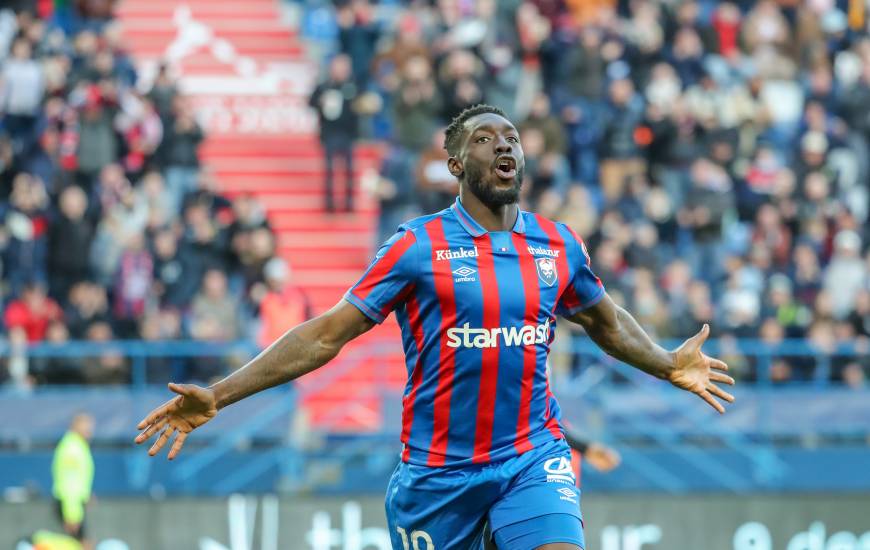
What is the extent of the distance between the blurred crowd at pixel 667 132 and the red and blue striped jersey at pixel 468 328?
30.3ft

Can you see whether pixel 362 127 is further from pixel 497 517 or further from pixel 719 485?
pixel 497 517

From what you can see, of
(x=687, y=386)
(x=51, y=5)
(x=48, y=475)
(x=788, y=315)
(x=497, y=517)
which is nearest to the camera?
(x=497, y=517)

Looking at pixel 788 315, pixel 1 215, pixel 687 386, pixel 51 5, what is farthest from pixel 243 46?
pixel 687 386

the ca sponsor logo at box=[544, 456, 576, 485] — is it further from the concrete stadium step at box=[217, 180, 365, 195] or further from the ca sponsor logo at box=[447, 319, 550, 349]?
the concrete stadium step at box=[217, 180, 365, 195]

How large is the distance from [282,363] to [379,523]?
258 inches

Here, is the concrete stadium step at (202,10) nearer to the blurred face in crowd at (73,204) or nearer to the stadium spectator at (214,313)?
the blurred face in crowd at (73,204)

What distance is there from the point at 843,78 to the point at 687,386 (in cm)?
1348

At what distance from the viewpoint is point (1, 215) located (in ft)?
55.5

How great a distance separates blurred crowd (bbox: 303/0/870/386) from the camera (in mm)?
16328

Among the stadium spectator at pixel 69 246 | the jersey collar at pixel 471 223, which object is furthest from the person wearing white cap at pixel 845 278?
the jersey collar at pixel 471 223

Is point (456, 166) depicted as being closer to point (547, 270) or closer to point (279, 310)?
point (547, 270)

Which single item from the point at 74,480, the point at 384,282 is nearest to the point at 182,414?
the point at 384,282

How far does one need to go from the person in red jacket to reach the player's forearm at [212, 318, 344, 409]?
10028 mm

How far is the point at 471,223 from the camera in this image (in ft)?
21.2
